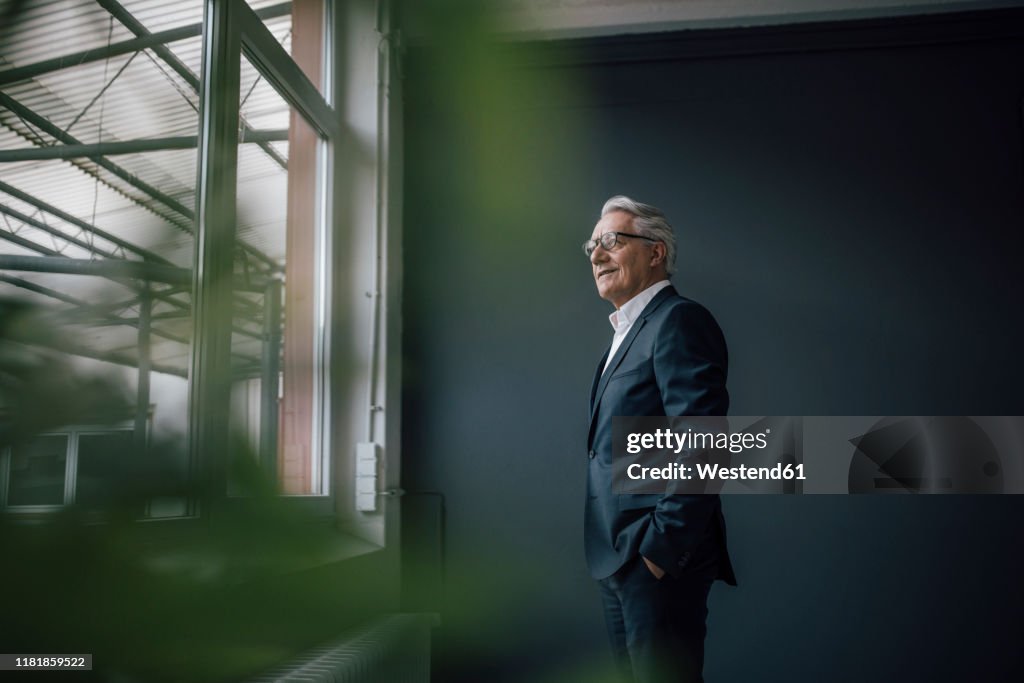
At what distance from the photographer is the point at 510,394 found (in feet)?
10.1

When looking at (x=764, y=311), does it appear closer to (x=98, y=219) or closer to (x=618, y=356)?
(x=618, y=356)

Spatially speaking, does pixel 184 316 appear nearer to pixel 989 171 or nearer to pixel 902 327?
pixel 902 327

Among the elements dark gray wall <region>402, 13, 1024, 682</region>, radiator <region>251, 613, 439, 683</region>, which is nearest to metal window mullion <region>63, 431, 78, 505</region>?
radiator <region>251, 613, 439, 683</region>

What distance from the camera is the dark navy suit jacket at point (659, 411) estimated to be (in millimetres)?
1787

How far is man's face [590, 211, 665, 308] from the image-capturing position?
7.26 ft

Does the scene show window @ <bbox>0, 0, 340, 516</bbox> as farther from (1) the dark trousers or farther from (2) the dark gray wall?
(2) the dark gray wall

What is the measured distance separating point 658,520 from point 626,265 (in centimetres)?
72

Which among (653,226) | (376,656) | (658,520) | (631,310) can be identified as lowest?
(376,656)

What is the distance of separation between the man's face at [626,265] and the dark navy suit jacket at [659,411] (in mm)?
135

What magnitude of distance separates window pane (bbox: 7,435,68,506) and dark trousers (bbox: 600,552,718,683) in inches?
69.0

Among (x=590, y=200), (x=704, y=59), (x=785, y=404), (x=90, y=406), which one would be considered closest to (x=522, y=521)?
(x=785, y=404)

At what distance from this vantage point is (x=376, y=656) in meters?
1.96

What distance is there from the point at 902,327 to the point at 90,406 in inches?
122

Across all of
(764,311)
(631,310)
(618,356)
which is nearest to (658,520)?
(618,356)
